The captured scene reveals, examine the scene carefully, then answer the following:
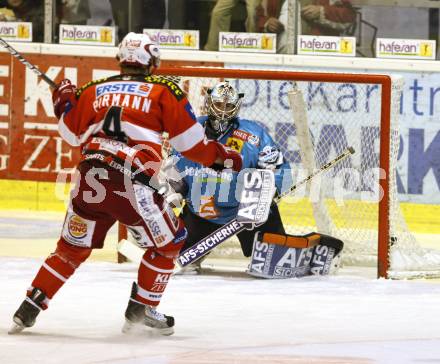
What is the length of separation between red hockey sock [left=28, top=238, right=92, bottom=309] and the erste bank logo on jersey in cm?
60

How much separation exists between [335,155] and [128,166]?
10.6 feet

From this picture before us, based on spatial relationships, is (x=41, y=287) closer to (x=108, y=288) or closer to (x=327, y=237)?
(x=108, y=288)

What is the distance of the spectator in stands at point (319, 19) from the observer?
9.08 metres

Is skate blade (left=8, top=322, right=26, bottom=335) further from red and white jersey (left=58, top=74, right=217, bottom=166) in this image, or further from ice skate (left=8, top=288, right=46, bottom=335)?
Result: red and white jersey (left=58, top=74, right=217, bottom=166)

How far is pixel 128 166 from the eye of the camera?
473 cm

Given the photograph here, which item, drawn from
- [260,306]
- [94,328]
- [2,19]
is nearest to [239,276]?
[260,306]

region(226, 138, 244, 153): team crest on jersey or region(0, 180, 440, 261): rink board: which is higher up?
region(226, 138, 244, 153): team crest on jersey

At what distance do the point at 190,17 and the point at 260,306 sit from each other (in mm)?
4029

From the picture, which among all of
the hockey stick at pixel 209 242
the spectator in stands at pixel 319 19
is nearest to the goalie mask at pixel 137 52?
the hockey stick at pixel 209 242

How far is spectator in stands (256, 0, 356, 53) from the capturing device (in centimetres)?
908

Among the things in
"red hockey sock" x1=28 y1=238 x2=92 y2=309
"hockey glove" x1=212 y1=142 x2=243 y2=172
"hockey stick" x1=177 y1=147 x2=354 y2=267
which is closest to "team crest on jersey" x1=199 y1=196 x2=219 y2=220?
"hockey stick" x1=177 y1=147 x2=354 y2=267

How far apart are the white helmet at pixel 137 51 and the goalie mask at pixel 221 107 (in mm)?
1716

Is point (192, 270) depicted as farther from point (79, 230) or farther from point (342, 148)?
point (79, 230)

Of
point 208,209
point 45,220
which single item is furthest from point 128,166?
point 45,220
